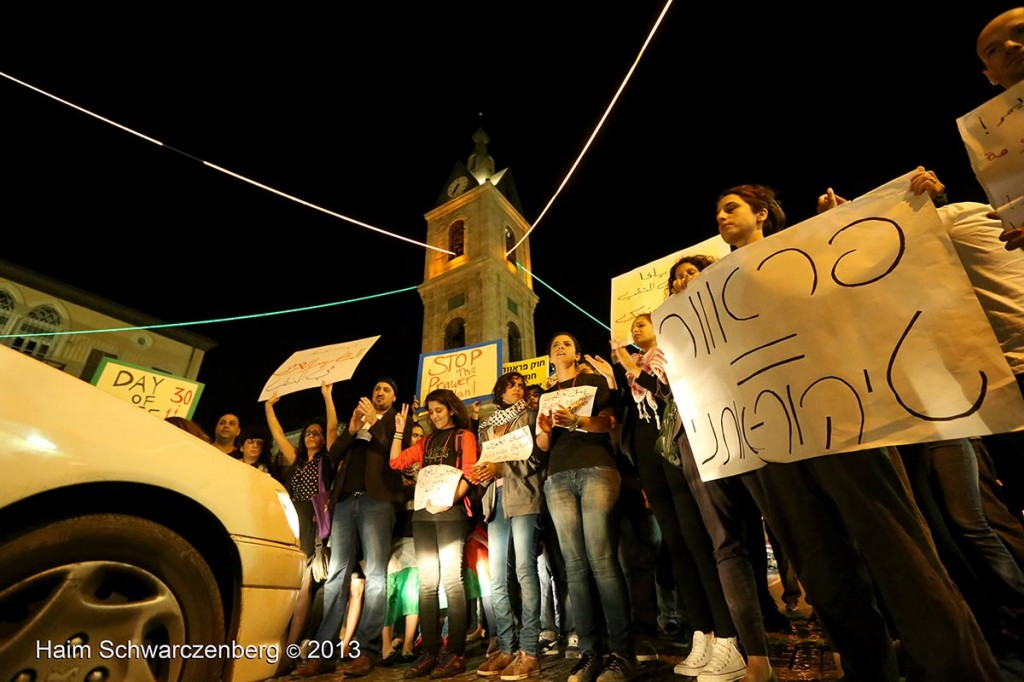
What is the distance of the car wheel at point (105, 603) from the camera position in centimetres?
133

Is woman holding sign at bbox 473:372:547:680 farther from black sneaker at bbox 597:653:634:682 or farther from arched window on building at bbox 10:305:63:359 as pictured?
arched window on building at bbox 10:305:63:359

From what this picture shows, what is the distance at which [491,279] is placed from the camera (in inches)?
982

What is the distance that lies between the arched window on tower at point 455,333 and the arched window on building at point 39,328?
1717 centimetres

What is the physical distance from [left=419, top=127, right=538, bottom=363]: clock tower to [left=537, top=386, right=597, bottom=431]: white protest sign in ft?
65.9

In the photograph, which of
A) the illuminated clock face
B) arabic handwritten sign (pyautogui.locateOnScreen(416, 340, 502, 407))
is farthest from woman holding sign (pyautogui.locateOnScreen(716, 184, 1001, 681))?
the illuminated clock face

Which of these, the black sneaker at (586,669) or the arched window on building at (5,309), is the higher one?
the arched window on building at (5,309)

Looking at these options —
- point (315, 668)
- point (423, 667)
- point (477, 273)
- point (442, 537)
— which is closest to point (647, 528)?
point (442, 537)

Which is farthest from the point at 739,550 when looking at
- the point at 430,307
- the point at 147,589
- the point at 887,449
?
the point at 430,307

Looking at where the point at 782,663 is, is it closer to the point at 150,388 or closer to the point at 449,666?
the point at 449,666

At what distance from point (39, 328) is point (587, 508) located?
91.7ft

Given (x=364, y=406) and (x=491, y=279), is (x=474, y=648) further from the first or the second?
(x=491, y=279)

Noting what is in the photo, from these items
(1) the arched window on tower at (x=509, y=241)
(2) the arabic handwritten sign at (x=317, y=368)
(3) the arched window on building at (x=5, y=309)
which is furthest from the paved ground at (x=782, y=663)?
(3) the arched window on building at (x=5, y=309)

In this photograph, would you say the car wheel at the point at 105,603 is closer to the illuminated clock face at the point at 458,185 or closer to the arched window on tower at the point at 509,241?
the arched window on tower at the point at 509,241

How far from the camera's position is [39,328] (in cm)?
2122
